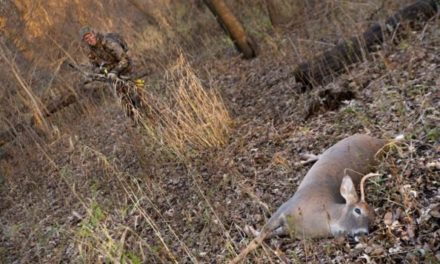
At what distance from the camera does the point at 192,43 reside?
13.6m

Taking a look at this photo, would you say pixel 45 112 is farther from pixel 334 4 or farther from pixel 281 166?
pixel 281 166

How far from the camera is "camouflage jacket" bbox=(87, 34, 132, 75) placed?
8641 millimetres

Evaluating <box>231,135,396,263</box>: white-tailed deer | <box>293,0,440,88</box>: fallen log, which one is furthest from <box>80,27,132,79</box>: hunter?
<box>231,135,396,263</box>: white-tailed deer

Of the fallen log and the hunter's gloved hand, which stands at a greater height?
A: the hunter's gloved hand

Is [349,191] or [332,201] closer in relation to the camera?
[349,191]

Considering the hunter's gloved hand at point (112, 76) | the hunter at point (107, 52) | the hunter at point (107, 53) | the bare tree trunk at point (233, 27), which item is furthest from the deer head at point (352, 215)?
the bare tree trunk at point (233, 27)

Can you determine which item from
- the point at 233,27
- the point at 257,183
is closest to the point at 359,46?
the point at 257,183

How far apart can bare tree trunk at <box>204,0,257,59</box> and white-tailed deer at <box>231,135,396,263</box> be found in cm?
651

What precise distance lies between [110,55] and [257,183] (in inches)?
165

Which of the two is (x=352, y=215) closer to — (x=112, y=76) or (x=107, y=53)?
(x=112, y=76)

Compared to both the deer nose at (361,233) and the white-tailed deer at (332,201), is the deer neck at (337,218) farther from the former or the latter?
the deer nose at (361,233)

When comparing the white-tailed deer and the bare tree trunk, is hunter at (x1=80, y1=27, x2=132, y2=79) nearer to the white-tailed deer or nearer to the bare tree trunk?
the bare tree trunk

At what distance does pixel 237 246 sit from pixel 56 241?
3450mm

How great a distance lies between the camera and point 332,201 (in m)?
4.30
